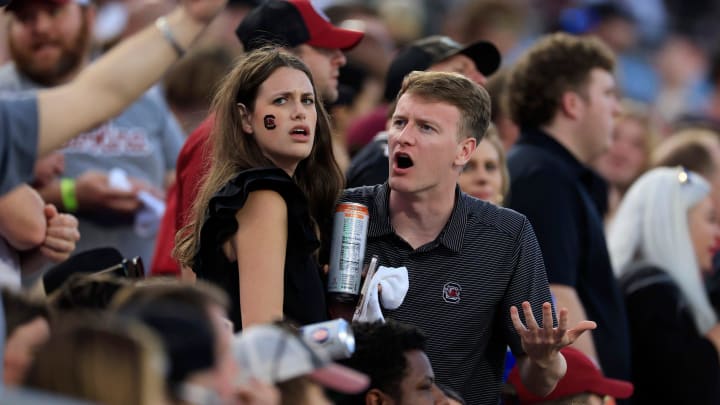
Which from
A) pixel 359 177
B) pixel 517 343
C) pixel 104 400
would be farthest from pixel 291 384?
pixel 359 177

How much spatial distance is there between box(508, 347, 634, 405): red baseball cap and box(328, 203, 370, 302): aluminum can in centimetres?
83

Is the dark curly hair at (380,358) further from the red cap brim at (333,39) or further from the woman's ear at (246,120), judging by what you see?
the red cap brim at (333,39)

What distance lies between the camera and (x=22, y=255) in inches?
169

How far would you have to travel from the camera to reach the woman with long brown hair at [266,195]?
3861 mm

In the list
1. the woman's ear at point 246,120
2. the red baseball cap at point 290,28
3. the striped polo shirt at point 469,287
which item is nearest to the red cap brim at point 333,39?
the red baseball cap at point 290,28

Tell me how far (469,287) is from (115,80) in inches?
64.7

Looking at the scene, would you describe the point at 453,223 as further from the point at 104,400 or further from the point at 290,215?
the point at 104,400

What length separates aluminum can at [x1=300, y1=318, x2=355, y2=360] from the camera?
134 inches

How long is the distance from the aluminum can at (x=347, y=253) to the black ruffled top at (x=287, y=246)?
0.15 m

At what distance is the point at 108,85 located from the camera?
309 centimetres

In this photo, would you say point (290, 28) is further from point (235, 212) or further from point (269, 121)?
point (235, 212)

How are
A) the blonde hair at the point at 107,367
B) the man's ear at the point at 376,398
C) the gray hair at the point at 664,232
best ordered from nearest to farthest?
the blonde hair at the point at 107,367
the man's ear at the point at 376,398
the gray hair at the point at 664,232

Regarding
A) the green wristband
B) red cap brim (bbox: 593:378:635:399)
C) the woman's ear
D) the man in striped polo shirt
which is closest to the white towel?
the man in striped polo shirt

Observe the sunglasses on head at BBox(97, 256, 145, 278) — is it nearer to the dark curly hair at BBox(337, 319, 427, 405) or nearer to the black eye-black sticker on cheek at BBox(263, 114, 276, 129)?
the black eye-black sticker on cheek at BBox(263, 114, 276, 129)
